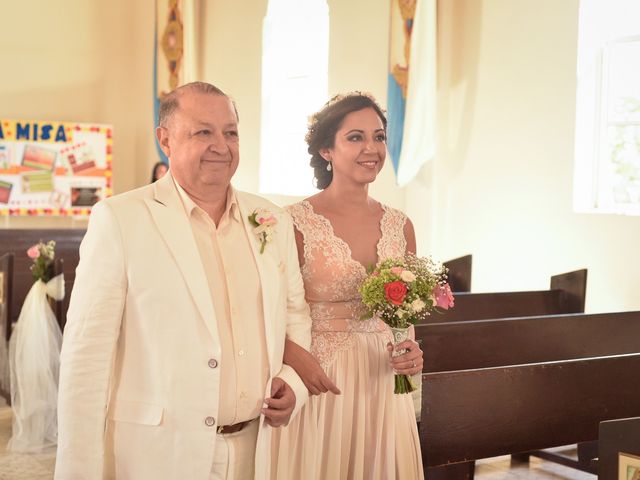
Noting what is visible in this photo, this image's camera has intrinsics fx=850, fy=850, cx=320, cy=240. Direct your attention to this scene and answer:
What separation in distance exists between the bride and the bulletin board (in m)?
8.29

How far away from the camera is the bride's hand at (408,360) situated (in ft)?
9.50

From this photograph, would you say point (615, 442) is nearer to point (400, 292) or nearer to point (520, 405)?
point (400, 292)

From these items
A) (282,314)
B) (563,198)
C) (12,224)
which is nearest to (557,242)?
(563,198)

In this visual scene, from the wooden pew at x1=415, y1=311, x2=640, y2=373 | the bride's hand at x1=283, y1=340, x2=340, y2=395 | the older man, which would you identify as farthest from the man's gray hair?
the wooden pew at x1=415, y1=311, x2=640, y2=373

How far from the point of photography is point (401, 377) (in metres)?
2.96

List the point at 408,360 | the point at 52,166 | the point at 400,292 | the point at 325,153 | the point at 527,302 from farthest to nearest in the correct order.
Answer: the point at 52,166 → the point at 527,302 → the point at 325,153 → the point at 408,360 → the point at 400,292

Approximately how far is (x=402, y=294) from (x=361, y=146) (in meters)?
0.61

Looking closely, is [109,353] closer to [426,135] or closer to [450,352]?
[450,352]

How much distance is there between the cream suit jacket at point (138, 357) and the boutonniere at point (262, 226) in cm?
23

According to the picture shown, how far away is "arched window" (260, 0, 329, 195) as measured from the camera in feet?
31.8

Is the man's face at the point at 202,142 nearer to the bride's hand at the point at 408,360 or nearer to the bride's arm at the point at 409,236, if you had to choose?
the bride's hand at the point at 408,360

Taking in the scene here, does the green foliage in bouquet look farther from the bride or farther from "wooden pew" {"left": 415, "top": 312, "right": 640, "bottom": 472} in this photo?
"wooden pew" {"left": 415, "top": 312, "right": 640, "bottom": 472}

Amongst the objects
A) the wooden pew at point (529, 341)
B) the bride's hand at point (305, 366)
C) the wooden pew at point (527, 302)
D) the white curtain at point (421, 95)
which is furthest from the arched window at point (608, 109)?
the bride's hand at point (305, 366)

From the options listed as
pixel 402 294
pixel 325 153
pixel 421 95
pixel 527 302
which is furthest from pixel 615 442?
pixel 421 95
